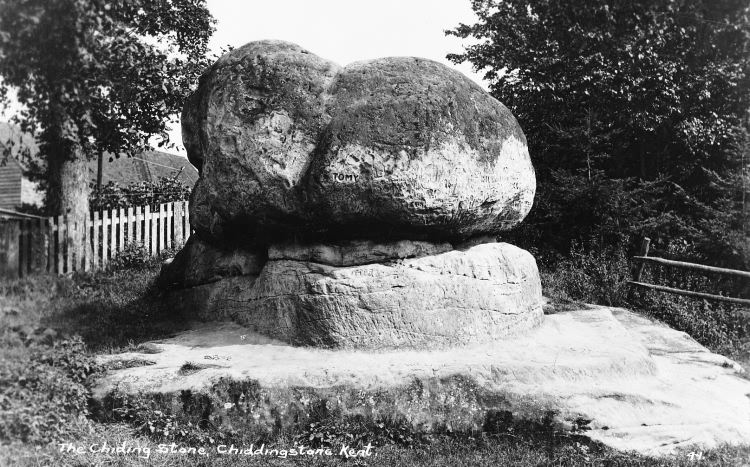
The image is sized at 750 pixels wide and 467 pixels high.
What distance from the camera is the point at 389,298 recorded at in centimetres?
710

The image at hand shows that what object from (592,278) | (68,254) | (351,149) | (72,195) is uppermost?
(351,149)

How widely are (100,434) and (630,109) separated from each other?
12.6 meters

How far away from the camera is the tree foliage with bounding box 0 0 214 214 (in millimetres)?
5301

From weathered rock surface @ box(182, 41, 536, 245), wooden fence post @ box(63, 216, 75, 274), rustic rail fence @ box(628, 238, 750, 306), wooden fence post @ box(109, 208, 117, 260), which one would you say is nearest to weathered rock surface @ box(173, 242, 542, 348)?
weathered rock surface @ box(182, 41, 536, 245)

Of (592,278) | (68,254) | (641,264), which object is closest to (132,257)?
(68,254)

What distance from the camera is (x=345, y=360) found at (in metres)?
6.73

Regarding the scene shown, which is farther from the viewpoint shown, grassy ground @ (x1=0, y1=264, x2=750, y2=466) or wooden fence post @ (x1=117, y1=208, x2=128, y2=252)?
wooden fence post @ (x1=117, y1=208, x2=128, y2=252)

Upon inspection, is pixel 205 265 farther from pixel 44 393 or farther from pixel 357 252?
pixel 44 393

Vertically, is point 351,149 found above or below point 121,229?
above

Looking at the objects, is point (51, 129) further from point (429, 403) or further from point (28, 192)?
point (28, 192)

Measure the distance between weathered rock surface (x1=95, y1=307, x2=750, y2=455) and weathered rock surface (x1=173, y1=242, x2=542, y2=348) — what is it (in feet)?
0.61

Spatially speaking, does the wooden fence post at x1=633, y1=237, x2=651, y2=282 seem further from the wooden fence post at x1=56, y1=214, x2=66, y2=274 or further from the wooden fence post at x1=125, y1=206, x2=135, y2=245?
the wooden fence post at x1=56, y1=214, x2=66, y2=274

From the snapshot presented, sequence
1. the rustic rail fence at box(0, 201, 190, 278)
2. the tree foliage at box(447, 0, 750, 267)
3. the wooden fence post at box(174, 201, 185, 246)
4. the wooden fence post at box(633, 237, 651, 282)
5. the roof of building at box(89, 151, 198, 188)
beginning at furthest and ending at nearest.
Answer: the roof of building at box(89, 151, 198, 188) < the tree foliage at box(447, 0, 750, 267) < the wooden fence post at box(174, 201, 185, 246) < the wooden fence post at box(633, 237, 651, 282) < the rustic rail fence at box(0, 201, 190, 278)

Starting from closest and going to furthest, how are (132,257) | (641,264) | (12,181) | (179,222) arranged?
(12,181), (132,257), (641,264), (179,222)
